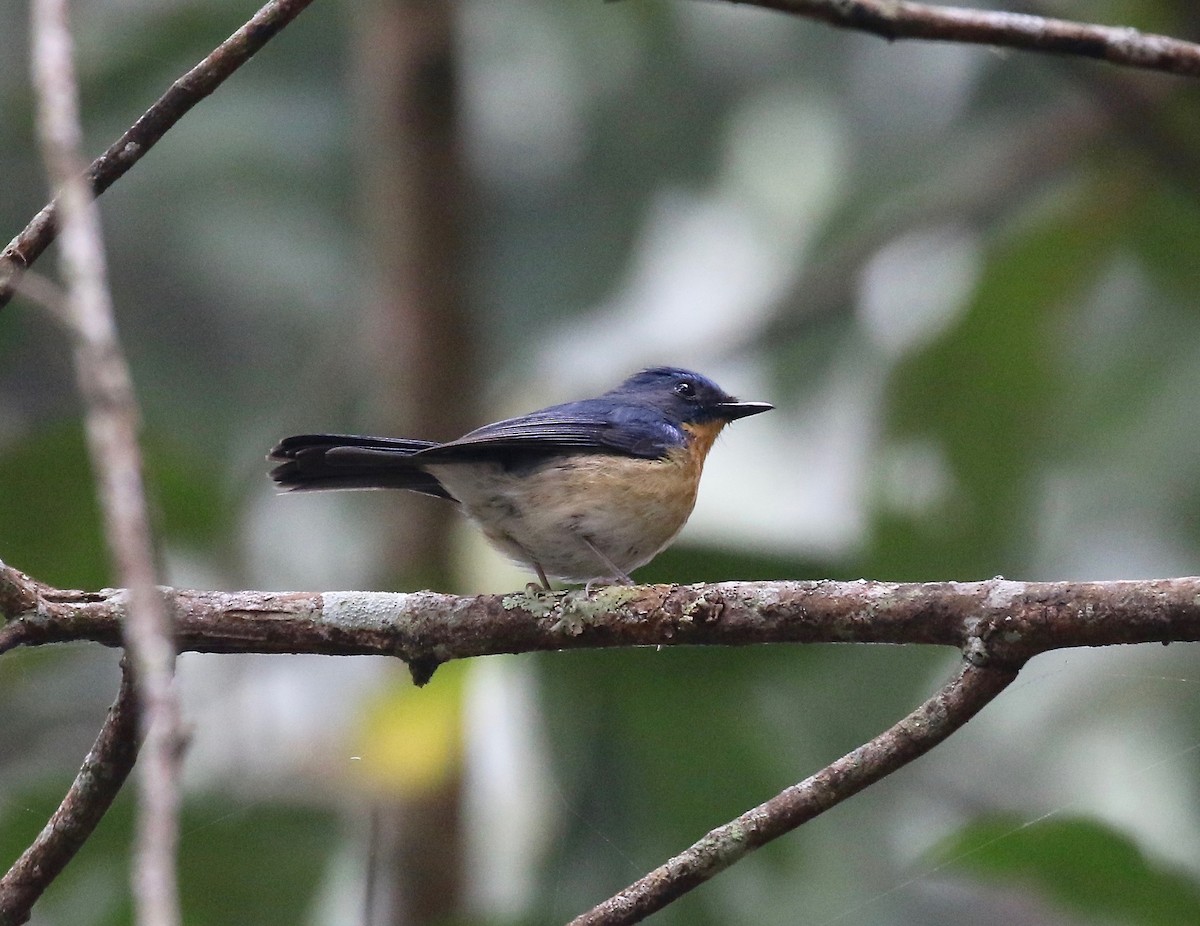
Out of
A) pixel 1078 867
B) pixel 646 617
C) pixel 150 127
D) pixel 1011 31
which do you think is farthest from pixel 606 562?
pixel 150 127

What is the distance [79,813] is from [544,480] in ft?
6.42

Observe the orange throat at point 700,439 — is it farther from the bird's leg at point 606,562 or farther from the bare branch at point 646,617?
the bare branch at point 646,617

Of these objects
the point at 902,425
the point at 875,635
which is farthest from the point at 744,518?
the point at 875,635

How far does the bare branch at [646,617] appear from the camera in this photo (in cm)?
256

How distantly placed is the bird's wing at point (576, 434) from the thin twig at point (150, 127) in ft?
4.94

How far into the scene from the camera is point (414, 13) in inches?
244

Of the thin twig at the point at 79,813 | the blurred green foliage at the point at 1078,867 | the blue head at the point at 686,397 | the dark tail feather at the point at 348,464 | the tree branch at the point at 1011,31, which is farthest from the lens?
the blue head at the point at 686,397

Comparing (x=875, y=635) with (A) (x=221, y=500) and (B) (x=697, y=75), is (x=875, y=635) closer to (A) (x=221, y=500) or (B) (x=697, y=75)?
(A) (x=221, y=500)

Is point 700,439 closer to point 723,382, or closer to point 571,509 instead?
point 571,509

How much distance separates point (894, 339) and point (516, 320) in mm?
2074

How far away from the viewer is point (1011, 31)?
3.59 m

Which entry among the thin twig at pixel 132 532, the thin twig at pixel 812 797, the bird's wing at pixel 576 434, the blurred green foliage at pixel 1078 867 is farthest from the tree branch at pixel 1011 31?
the thin twig at pixel 132 532

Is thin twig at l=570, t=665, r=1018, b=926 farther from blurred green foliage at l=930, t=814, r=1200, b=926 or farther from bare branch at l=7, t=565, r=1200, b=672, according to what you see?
blurred green foliage at l=930, t=814, r=1200, b=926

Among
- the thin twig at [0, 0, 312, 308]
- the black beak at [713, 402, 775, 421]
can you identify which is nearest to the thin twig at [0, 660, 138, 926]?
the thin twig at [0, 0, 312, 308]
